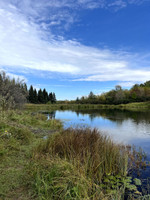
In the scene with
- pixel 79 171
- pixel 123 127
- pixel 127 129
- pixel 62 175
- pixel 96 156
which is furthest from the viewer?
pixel 123 127

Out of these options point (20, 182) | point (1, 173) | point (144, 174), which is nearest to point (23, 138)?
point (1, 173)

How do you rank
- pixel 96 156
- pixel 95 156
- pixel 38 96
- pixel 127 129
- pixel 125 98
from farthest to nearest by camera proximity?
1. pixel 125 98
2. pixel 38 96
3. pixel 127 129
4. pixel 95 156
5. pixel 96 156

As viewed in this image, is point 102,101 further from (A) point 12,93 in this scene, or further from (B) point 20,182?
(B) point 20,182

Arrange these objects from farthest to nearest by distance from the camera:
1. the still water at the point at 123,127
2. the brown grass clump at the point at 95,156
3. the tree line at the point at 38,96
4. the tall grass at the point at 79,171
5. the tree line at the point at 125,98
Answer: the tree line at the point at 125,98 → the tree line at the point at 38,96 → the still water at the point at 123,127 → the brown grass clump at the point at 95,156 → the tall grass at the point at 79,171

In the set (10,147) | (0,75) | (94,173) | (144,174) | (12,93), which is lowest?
(144,174)

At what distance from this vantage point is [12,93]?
1580 centimetres

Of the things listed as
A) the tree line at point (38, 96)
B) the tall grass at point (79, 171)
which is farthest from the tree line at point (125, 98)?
the tall grass at point (79, 171)

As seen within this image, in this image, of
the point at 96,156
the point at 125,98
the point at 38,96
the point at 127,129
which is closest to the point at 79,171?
the point at 96,156

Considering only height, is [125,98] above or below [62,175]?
above

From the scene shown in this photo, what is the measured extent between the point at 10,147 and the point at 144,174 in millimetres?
4905

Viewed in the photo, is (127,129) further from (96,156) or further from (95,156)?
(96,156)

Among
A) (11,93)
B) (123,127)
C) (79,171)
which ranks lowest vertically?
(123,127)

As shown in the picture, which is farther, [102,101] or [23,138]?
[102,101]

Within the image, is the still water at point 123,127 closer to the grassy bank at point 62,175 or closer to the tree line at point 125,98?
the grassy bank at point 62,175
